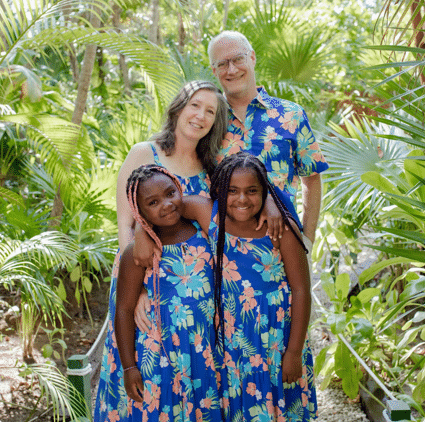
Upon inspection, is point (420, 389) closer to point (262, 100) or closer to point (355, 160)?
point (355, 160)

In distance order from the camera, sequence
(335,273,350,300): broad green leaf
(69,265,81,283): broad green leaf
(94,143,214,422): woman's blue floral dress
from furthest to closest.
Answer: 1. (69,265,81,283): broad green leaf
2. (335,273,350,300): broad green leaf
3. (94,143,214,422): woman's blue floral dress

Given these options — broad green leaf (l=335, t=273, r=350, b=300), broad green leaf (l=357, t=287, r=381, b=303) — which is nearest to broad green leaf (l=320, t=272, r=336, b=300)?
broad green leaf (l=335, t=273, r=350, b=300)

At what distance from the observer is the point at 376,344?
3301mm

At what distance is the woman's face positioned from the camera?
6.95 feet

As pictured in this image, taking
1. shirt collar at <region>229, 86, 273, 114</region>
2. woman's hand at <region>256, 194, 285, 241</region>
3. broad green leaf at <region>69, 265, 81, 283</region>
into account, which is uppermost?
shirt collar at <region>229, 86, 273, 114</region>

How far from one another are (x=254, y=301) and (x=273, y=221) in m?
0.31

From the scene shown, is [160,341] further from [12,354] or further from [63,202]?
[63,202]

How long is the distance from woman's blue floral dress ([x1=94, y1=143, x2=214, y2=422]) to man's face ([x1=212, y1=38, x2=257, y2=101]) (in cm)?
85

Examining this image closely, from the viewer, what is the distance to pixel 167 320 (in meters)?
1.85

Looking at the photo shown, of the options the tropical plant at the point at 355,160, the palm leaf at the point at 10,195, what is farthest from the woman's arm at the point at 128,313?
the palm leaf at the point at 10,195

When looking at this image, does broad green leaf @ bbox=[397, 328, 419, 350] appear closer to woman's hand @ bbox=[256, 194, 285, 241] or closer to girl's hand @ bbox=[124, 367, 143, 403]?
woman's hand @ bbox=[256, 194, 285, 241]

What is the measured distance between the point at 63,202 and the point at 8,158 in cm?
90

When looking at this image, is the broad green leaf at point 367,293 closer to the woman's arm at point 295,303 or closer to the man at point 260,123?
the man at point 260,123

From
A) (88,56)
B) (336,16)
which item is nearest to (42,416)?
(88,56)
